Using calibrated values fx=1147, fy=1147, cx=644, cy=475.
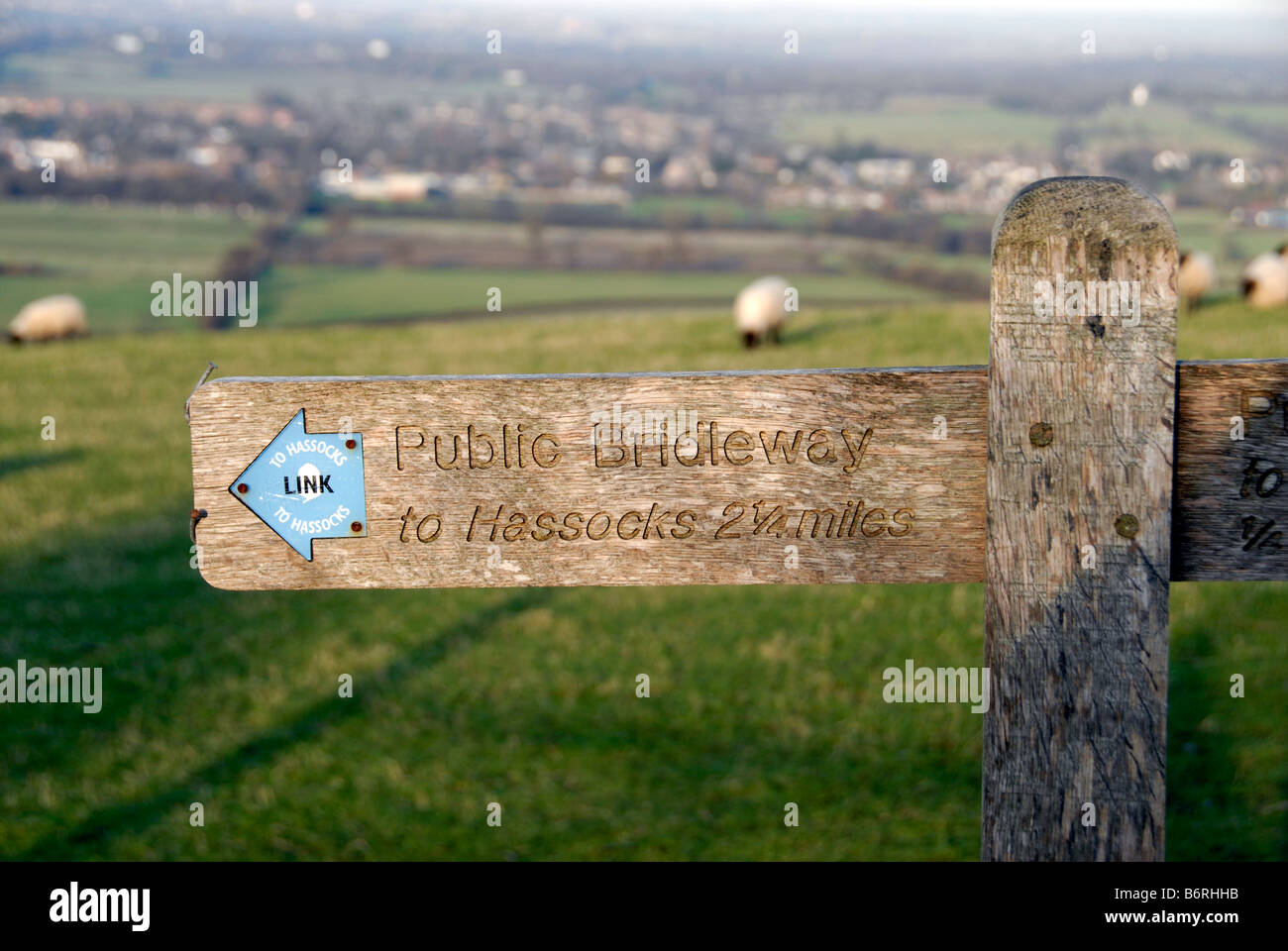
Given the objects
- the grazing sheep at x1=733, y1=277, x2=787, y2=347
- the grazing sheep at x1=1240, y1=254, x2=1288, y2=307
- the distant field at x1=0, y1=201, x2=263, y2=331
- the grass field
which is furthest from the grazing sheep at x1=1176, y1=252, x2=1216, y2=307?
the distant field at x1=0, y1=201, x2=263, y2=331

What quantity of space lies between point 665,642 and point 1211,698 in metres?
3.05

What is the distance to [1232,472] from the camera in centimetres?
190

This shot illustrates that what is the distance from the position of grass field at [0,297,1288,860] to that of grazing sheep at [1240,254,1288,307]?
39.0ft

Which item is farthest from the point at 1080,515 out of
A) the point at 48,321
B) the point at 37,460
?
the point at 48,321

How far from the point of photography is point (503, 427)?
6.55 ft

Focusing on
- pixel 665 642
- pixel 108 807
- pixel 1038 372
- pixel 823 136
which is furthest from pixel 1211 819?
pixel 823 136

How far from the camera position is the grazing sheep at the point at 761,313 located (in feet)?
58.2

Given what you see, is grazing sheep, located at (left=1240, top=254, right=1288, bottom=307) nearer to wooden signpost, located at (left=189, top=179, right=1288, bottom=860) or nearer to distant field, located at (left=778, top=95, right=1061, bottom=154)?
wooden signpost, located at (left=189, top=179, right=1288, bottom=860)

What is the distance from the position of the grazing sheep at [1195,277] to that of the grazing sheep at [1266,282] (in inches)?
24.1

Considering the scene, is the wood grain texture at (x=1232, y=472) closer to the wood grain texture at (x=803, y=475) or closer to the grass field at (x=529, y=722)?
the wood grain texture at (x=803, y=475)

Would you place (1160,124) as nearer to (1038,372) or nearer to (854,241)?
(854,241)

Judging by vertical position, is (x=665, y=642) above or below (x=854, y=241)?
below

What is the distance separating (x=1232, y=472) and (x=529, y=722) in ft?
15.2

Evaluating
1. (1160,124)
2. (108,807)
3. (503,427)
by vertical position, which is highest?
(1160,124)
